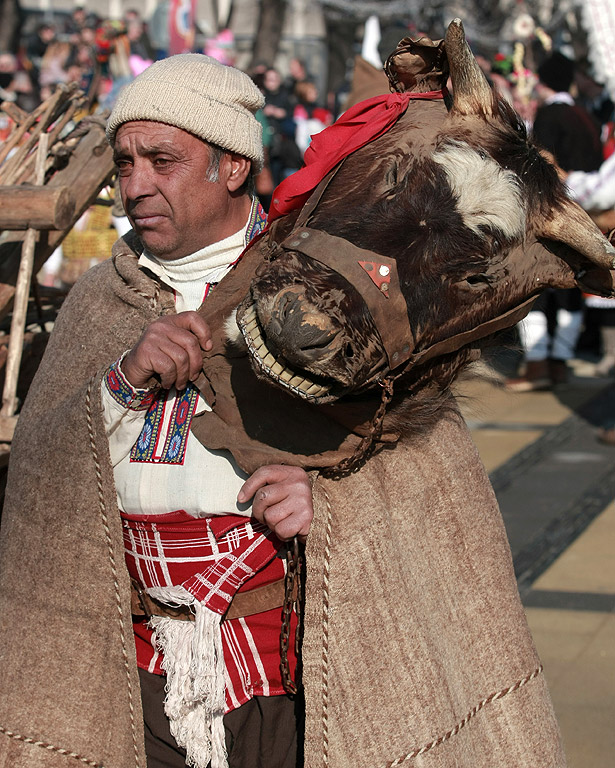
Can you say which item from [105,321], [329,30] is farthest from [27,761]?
[329,30]

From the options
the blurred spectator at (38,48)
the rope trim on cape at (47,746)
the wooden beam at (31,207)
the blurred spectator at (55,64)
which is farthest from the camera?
the blurred spectator at (38,48)

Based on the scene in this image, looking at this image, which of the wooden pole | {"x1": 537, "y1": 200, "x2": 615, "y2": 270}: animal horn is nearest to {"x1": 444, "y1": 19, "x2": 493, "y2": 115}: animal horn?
{"x1": 537, "y1": 200, "x2": 615, "y2": 270}: animal horn

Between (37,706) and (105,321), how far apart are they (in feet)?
2.75

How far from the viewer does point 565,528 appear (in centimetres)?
561

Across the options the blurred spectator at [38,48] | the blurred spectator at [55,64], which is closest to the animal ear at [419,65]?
the blurred spectator at [55,64]

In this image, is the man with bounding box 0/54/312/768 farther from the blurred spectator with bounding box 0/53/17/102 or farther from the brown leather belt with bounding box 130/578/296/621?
the blurred spectator with bounding box 0/53/17/102

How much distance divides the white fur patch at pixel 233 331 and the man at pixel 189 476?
0.05 meters

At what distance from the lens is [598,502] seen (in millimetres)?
6020

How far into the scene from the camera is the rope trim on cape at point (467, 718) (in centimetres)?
200

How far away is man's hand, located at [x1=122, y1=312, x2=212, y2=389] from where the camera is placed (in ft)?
6.23

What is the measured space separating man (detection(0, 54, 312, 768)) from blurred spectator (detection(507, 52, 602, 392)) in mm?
5752

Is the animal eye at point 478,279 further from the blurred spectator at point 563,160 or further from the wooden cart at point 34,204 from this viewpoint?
the blurred spectator at point 563,160

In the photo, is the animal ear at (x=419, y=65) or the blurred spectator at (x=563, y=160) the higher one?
the animal ear at (x=419, y=65)

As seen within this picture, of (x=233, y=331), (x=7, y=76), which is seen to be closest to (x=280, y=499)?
(x=233, y=331)
